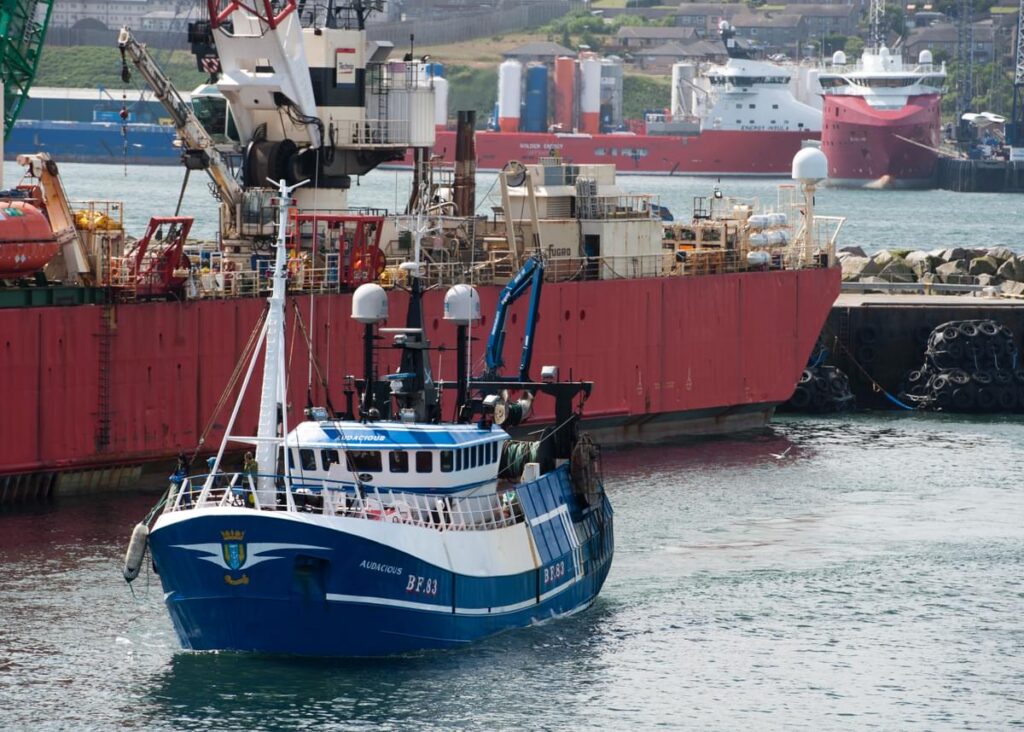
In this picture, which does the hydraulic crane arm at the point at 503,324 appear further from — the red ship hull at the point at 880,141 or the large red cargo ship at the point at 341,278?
the red ship hull at the point at 880,141

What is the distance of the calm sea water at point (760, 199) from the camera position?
122250 millimetres

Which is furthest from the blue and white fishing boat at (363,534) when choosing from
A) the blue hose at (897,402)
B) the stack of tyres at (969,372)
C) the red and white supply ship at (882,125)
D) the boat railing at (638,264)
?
the red and white supply ship at (882,125)

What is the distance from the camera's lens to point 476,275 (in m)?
51.4

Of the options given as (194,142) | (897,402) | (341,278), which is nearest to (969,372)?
(897,402)

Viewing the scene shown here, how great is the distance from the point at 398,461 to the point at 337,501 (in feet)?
4.22

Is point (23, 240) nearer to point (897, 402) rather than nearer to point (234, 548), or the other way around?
point (234, 548)

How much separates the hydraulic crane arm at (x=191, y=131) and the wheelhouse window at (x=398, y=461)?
19.9 meters

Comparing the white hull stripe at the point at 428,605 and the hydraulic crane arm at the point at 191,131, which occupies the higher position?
the hydraulic crane arm at the point at 191,131

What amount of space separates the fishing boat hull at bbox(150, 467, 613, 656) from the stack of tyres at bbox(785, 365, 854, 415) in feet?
96.7

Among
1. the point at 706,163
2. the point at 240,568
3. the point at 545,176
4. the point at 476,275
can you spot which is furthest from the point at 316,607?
the point at 706,163

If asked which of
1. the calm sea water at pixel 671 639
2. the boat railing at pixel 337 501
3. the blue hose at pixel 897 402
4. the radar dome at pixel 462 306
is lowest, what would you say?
the calm sea water at pixel 671 639

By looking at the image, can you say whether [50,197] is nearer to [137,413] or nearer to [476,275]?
[137,413]

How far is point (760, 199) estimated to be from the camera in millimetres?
A: 104625

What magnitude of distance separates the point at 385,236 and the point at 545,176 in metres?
4.97
